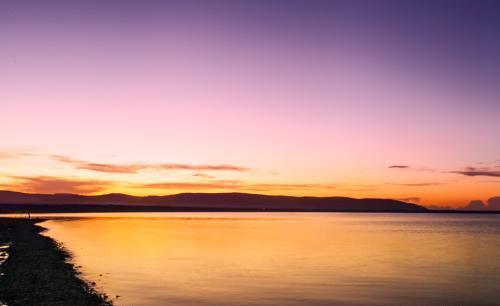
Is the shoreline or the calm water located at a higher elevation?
the shoreline

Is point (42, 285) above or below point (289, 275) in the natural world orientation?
above

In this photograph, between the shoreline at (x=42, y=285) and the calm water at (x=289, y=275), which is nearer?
the shoreline at (x=42, y=285)

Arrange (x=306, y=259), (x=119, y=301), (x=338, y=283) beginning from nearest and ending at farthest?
1. (x=119, y=301)
2. (x=338, y=283)
3. (x=306, y=259)

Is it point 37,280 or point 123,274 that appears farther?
point 123,274

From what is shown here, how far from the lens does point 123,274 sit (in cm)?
4431

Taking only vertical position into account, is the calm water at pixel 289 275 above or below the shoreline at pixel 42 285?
below

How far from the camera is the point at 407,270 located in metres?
51.7

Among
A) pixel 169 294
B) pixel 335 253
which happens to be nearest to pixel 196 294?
pixel 169 294

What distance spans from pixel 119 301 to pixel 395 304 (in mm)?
16893

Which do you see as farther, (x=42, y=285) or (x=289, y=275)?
(x=289, y=275)

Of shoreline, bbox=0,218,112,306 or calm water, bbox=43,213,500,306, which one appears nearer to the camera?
shoreline, bbox=0,218,112,306

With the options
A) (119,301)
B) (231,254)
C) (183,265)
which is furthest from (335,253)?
(119,301)

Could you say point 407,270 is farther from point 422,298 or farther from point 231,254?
point 231,254

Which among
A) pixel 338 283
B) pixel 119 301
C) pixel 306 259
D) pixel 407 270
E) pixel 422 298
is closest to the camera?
pixel 119 301
